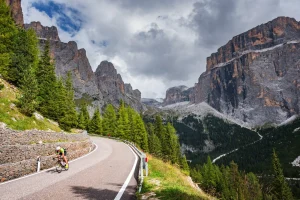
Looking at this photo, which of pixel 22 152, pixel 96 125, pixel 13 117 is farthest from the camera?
pixel 96 125

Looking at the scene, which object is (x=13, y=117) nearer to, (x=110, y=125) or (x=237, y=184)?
(x=110, y=125)

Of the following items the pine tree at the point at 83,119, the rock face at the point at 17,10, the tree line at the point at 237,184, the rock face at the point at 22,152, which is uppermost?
the rock face at the point at 17,10

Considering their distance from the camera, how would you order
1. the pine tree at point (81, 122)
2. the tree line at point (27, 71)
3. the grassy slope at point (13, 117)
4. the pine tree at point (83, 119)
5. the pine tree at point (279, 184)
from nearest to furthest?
the grassy slope at point (13, 117)
the tree line at point (27, 71)
the pine tree at point (279, 184)
the pine tree at point (81, 122)
the pine tree at point (83, 119)

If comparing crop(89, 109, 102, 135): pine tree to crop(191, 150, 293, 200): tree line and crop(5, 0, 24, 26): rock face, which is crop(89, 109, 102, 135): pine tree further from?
crop(5, 0, 24, 26): rock face

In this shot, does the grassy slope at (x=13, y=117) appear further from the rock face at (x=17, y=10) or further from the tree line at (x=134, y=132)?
the rock face at (x=17, y=10)

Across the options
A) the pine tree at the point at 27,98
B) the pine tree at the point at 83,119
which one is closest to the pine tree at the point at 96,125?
the pine tree at the point at 83,119

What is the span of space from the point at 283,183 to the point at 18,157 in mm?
67855

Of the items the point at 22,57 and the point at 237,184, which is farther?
the point at 237,184

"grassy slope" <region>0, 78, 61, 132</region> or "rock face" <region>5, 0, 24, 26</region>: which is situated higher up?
"rock face" <region>5, 0, 24, 26</region>

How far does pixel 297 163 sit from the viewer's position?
160875 mm

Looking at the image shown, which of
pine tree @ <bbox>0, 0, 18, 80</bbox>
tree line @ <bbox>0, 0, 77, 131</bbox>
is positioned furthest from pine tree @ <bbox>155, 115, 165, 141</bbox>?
pine tree @ <bbox>0, 0, 18, 80</bbox>

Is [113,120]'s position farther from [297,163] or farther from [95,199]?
[297,163]

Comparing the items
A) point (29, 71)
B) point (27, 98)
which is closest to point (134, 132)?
point (29, 71)

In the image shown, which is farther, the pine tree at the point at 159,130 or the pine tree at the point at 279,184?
the pine tree at the point at 159,130
